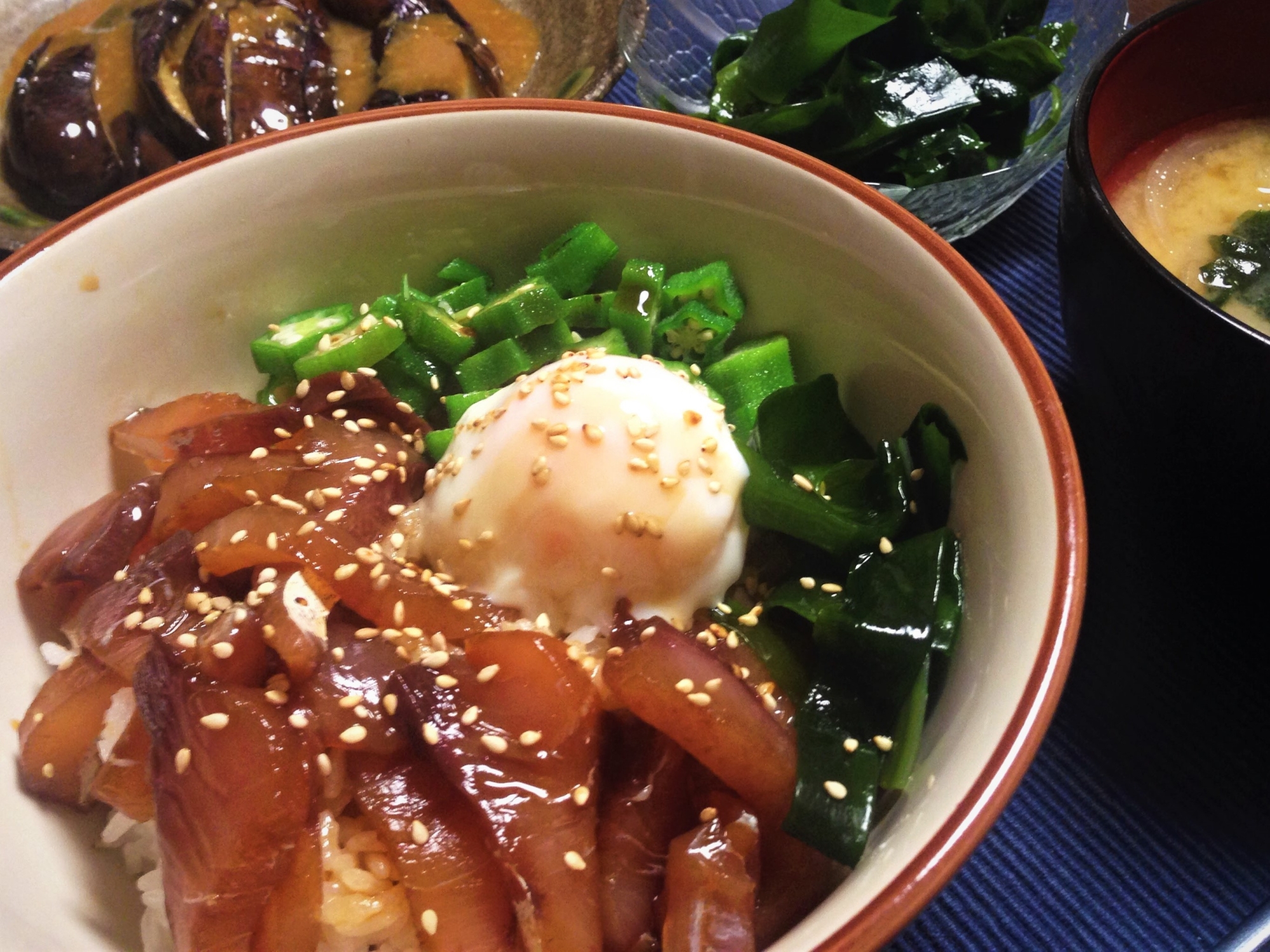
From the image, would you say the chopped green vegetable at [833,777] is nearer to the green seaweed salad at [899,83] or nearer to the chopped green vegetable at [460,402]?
the chopped green vegetable at [460,402]

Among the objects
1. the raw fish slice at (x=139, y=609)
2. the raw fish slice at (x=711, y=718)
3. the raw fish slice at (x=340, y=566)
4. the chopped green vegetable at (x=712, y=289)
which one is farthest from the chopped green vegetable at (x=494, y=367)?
the raw fish slice at (x=711, y=718)

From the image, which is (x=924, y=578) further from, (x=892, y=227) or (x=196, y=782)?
(x=196, y=782)

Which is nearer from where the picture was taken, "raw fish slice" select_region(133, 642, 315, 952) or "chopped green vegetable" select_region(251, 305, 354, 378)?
"raw fish slice" select_region(133, 642, 315, 952)

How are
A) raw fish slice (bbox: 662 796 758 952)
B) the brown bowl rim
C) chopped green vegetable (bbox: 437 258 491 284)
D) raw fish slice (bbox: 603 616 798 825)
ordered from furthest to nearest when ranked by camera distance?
chopped green vegetable (bbox: 437 258 491 284)
the brown bowl rim
raw fish slice (bbox: 603 616 798 825)
raw fish slice (bbox: 662 796 758 952)

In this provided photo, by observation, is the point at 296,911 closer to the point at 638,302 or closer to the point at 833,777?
the point at 833,777

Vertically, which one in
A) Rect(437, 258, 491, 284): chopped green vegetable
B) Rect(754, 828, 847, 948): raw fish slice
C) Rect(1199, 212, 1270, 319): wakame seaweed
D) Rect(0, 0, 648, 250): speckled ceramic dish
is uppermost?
Rect(0, 0, 648, 250): speckled ceramic dish

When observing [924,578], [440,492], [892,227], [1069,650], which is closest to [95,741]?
[440,492]

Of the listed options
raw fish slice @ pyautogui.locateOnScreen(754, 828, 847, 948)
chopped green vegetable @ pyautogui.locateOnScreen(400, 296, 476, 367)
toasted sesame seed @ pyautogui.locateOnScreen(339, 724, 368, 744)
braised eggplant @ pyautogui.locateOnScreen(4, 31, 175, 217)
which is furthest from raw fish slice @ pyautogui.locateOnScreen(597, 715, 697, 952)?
braised eggplant @ pyautogui.locateOnScreen(4, 31, 175, 217)

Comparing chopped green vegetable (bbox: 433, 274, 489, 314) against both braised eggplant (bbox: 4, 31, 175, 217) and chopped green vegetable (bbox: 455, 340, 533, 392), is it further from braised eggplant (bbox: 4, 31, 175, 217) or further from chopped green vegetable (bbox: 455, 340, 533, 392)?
braised eggplant (bbox: 4, 31, 175, 217)
